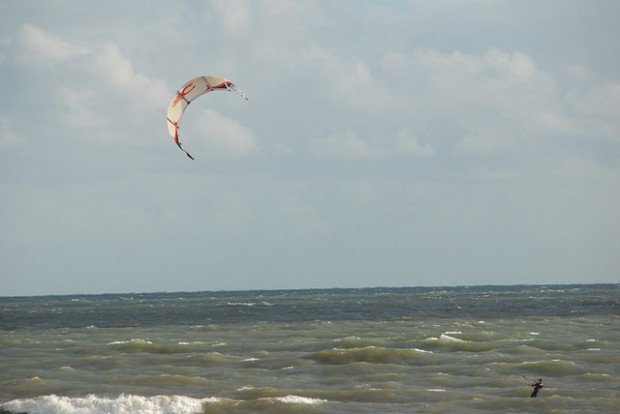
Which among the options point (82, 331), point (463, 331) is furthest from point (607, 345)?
point (82, 331)

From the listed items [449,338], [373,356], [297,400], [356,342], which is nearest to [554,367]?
[373,356]

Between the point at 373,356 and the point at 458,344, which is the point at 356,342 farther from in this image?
the point at 373,356

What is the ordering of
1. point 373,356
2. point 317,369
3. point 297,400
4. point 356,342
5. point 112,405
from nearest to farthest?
point 112,405 < point 297,400 < point 317,369 < point 373,356 < point 356,342

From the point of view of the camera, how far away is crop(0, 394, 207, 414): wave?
2485 centimetres

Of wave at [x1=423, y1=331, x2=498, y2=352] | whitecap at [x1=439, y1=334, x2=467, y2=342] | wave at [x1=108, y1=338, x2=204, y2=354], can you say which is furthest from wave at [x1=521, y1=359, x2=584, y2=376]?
wave at [x1=108, y1=338, x2=204, y2=354]

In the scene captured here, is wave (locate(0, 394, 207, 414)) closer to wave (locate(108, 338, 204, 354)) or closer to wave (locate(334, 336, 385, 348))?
wave (locate(108, 338, 204, 354))

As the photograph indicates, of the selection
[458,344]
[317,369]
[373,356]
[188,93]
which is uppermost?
[188,93]

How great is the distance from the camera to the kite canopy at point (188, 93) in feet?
113

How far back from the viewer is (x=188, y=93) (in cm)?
3597

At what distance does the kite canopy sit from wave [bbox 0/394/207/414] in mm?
11156

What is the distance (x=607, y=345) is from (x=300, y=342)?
13.5 metres

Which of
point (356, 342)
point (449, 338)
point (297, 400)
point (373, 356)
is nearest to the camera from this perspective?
point (297, 400)

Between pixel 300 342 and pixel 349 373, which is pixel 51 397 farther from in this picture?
pixel 300 342

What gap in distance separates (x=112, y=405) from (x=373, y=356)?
12140mm
